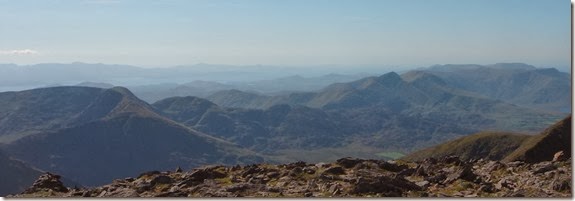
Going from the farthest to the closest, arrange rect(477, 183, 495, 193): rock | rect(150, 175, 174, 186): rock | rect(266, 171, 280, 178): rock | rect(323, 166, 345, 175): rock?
rect(323, 166, 345, 175): rock < rect(266, 171, 280, 178): rock < rect(150, 175, 174, 186): rock < rect(477, 183, 495, 193): rock

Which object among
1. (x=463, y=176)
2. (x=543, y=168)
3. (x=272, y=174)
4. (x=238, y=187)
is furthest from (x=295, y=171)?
(x=543, y=168)

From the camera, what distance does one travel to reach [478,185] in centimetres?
3300

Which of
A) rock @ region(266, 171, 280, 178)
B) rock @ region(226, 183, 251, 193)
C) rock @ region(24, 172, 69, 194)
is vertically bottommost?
rock @ region(24, 172, 69, 194)

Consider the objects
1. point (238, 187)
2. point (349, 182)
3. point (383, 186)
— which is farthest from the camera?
point (349, 182)

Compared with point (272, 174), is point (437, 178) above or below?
above

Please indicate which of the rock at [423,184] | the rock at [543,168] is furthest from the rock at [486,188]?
the rock at [543,168]

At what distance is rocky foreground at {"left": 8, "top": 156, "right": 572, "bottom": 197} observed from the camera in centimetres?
3038

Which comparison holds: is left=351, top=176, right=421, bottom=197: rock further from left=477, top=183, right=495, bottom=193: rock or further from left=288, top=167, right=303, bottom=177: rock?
left=288, top=167, right=303, bottom=177: rock

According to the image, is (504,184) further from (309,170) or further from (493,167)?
(309,170)

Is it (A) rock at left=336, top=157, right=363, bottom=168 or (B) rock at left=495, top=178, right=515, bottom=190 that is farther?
(A) rock at left=336, top=157, right=363, bottom=168

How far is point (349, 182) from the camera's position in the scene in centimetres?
3397

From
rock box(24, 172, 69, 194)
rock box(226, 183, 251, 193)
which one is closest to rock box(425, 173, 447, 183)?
rock box(226, 183, 251, 193)

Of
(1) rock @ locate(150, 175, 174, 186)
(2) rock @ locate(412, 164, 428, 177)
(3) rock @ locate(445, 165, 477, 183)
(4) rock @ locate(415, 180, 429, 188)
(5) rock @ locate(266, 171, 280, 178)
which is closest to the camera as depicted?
(4) rock @ locate(415, 180, 429, 188)

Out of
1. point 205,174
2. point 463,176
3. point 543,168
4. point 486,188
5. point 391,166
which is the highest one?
point 543,168
